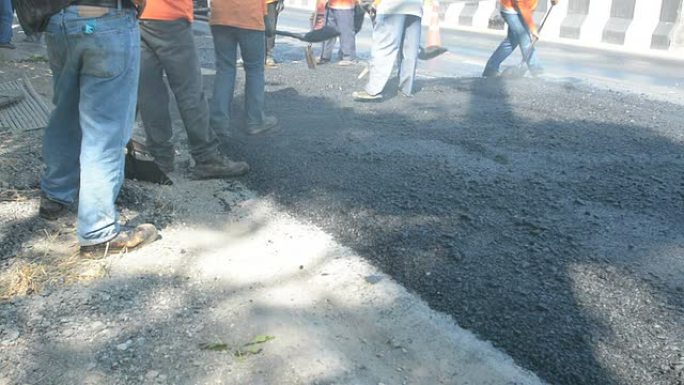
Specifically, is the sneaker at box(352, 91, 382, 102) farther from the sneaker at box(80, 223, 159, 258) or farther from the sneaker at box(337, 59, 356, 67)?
the sneaker at box(80, 223, 159, 258)

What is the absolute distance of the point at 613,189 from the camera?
4297mm

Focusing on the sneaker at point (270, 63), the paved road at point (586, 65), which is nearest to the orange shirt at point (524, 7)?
the paved road at point (586, 65)

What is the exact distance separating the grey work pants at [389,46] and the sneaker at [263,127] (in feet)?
5.42

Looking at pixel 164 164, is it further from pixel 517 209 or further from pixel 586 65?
pixel 586 65

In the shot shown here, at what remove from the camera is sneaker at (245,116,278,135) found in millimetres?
5574

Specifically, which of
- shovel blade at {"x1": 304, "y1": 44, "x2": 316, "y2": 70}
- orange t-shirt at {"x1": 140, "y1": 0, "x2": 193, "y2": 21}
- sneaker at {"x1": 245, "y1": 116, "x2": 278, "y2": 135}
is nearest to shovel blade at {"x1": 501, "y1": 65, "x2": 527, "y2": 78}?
shovel blade at {"x1": 304, "y1": 44, "x2": 316, "y2": 70}

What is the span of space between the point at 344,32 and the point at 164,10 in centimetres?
619

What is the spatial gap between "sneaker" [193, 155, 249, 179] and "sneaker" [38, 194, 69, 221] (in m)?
0.98

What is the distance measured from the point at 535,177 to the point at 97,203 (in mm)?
2708

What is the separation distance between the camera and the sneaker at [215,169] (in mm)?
4473

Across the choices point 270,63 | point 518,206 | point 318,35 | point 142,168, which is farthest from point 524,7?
point 142,168

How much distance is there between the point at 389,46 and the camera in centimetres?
713

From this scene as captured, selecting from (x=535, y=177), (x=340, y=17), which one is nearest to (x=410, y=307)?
(x=535, y=177)

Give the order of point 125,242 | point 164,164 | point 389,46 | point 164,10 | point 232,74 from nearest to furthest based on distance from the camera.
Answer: point 125,242, point 164,10, point 164,164, point 232,74, point 389,46
